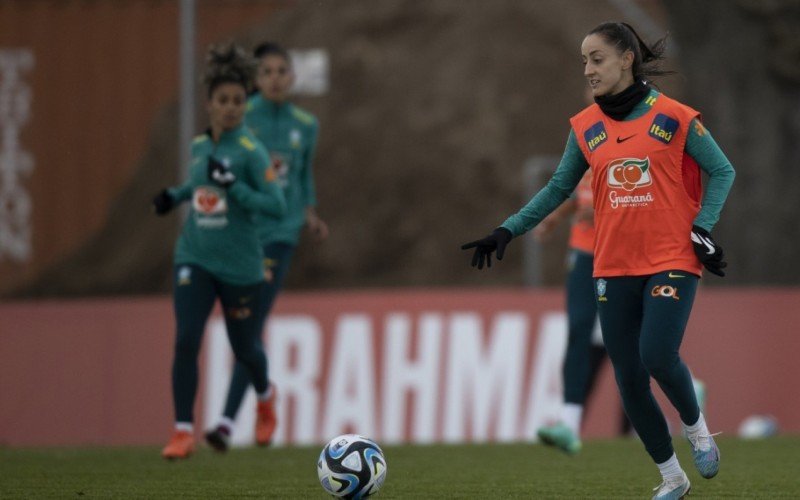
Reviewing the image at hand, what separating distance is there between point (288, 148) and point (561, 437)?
2.57 m

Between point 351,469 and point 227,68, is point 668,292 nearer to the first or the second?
point 351,469

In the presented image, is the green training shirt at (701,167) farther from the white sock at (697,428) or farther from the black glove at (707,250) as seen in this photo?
the white sock at (697,428)

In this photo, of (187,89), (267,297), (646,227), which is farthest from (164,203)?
(187,89)

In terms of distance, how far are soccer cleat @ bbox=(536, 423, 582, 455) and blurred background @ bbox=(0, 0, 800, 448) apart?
1069 centimetres

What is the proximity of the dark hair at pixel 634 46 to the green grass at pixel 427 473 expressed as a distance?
182cm

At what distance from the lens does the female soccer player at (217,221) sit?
8.66 metres

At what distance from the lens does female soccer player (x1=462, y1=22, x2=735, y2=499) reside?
6113mm

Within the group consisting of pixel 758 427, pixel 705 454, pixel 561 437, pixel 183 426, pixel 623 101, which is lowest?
pixel 758 427

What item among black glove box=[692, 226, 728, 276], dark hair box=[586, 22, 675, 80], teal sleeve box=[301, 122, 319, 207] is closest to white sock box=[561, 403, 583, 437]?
teal sleeve box=[301, 122, 319, 207]

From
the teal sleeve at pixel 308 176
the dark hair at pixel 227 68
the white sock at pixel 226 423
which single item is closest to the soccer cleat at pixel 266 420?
the white sock at pixel 226 423

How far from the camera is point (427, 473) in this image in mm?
8156

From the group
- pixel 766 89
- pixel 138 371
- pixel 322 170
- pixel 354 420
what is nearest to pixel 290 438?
pixel 354 420

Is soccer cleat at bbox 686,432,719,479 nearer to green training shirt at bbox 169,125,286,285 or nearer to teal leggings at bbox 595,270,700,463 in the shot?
teal leggings at bbox 595,270,700,463

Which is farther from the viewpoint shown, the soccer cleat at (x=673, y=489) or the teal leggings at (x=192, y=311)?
the teal leggings at (x=192, y=311)
